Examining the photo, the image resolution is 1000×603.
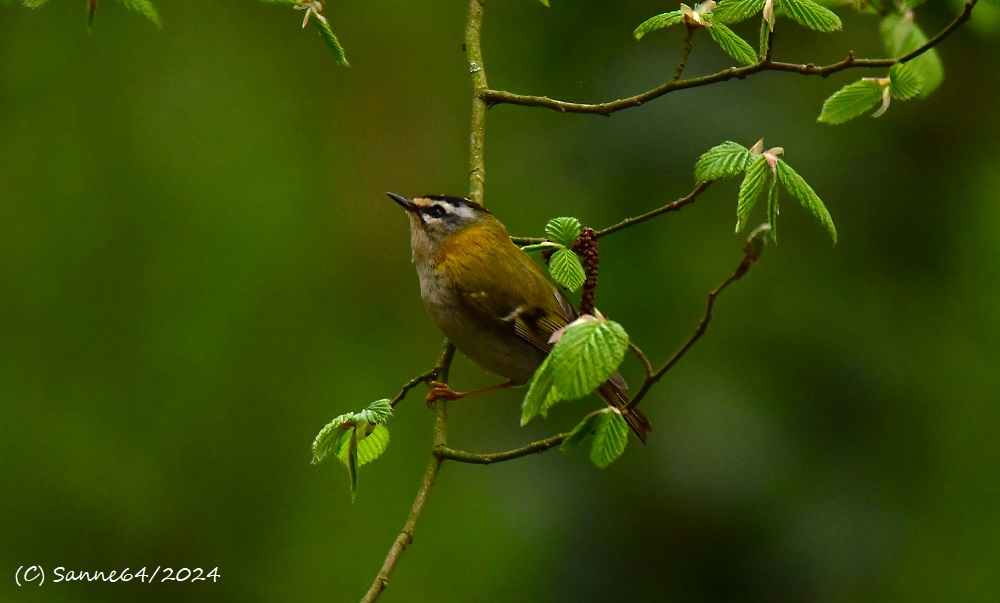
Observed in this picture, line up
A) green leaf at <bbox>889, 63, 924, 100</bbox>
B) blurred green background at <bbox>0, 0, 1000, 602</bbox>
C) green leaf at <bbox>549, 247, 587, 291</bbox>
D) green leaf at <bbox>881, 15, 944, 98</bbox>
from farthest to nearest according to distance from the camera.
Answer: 1. blurred green background at <bbox>0, 0, 1000, 602</bbox>
2. green leaf at <bbox>881, 15, 944, 98</bbox>
3. green leaf at <bbox>549, 247, 587, 291</bbox>
4. green leaf at <bbox>889, 63, 924, 100</bbox>

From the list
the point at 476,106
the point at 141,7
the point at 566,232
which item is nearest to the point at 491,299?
the point at 476,106

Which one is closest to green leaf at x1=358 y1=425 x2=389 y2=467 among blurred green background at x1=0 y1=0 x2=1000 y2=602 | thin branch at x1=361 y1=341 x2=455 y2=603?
thin branch at x1=361 y1=341 x2=455 y2=603

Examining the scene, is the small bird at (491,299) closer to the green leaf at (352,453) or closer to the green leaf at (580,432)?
the green leaf at (352,453)

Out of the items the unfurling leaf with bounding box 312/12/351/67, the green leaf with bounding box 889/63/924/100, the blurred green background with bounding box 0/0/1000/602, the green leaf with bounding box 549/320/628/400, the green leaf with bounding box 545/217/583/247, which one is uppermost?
the unfurling leaf with bounding box 312/12/351/67

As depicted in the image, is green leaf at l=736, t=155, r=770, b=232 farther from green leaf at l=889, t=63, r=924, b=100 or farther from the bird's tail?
the bird's tail

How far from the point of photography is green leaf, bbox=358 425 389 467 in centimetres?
237

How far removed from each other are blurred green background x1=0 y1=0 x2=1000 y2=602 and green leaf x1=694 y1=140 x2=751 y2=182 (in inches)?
106

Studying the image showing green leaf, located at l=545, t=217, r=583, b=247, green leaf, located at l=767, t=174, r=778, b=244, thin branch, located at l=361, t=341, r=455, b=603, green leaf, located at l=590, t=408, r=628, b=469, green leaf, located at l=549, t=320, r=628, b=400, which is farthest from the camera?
green leaf, located at l=545, t=217, r=583, b=247

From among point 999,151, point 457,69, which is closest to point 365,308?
point 457,69

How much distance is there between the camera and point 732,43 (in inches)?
90.7

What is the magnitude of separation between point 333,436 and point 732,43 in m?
1.27

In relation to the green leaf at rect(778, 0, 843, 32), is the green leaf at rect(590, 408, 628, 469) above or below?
below

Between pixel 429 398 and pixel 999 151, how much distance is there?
3.55 meters

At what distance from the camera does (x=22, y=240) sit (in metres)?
5.60
